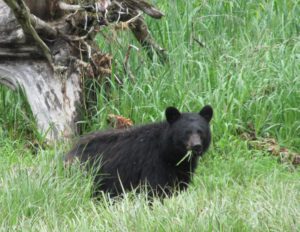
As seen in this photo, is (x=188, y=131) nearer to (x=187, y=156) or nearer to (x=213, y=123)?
(x=187, y=156)

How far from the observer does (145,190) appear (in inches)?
295

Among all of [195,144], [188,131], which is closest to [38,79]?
[188,131]

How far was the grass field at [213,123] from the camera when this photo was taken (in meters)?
6.10

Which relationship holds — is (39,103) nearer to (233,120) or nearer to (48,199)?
(233,120)

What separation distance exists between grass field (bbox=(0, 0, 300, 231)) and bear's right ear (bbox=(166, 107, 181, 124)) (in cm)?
60

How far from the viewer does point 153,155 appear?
7891mm

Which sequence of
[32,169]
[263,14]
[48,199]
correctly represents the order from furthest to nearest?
1. [263,14]
2. [32,169]
3. [48,199]

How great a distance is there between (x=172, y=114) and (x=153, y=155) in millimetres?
406

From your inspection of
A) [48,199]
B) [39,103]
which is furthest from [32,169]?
[39,103]

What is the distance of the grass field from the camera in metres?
6.10

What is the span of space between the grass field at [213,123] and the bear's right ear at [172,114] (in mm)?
601

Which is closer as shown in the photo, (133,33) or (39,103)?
(39,103)

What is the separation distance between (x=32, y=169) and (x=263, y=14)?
15.9ft

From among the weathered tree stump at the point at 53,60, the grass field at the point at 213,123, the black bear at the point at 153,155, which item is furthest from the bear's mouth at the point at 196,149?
the weathered tree stump at the point at 53,60
